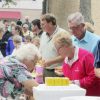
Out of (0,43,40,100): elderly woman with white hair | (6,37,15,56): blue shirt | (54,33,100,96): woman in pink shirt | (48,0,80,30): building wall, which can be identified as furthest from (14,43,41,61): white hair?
(48,0,80,30): building wall

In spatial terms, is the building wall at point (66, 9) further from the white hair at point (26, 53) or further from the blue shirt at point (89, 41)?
the white hair at point (26, 53)

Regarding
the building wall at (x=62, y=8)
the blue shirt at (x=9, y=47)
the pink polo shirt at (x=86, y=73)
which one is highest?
the pink polo shirt at (x=86, y=73)

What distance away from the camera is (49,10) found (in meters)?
16.6

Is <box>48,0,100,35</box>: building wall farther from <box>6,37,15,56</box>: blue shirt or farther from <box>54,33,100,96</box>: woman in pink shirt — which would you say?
<box>54,33,100,96</box>: woman in pink shirt

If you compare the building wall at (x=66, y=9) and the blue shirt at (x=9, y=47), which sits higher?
the building wall at (x=66, y=9)

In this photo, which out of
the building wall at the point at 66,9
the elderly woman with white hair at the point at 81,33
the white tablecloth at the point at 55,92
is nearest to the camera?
the white tablecloth at the point at 55,92

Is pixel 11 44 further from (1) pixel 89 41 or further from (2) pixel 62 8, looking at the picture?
(1) pixel 89 41

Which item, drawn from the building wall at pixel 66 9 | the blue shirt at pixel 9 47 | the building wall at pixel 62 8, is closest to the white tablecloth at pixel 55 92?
the building wall at pixel 66 9

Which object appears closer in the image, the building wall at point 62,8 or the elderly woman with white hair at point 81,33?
Result: the elderly woman with white hair at point 81,33

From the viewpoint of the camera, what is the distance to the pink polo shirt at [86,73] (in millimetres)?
3762

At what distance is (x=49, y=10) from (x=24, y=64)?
12.9 metres

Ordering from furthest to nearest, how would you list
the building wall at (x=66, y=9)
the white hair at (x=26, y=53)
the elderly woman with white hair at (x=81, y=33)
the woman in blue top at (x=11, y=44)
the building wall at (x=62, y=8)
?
the building wall at (x=62, y=8) → the woman in blue top at (x=11, y=44) → the building wall at (x=66, y=9) → the elderly woman with white hair at (x=81, y=33) → the white hair at (x=26, y=53)

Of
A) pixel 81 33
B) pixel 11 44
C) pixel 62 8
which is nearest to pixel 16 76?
pixel 81 33

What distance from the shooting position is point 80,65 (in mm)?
3836
